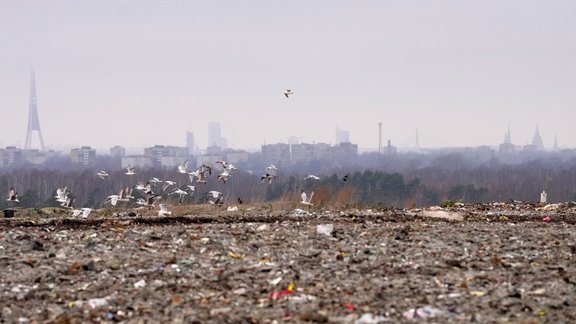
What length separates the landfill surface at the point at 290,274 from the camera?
776 centimetres

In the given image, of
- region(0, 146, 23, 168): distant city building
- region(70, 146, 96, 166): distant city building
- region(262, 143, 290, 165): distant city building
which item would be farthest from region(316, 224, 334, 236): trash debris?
region(262, 143, 290, 165): distant city building

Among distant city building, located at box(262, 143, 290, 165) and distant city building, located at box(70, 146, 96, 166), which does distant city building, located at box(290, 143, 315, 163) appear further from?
distant city building, located at box(70, 146, 96, 166)

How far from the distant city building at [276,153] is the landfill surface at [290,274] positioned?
172325 mm

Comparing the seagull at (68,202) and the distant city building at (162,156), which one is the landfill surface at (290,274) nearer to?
the seagull at (68,202)

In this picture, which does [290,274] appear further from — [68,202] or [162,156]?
[162,156]

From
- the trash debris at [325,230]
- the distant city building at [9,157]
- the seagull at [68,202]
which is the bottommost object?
the distant city building at [9,157]

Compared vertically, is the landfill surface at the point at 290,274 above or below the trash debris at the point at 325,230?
below

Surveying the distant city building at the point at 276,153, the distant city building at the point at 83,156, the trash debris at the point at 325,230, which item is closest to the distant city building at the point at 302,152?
the distant city building at the point at 276,153

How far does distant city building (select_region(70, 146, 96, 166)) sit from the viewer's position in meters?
160

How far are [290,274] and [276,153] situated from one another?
182m

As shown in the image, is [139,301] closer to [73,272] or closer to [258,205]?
[73,272]

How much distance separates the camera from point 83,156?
162 meters

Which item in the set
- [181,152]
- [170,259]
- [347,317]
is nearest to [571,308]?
[347,317]

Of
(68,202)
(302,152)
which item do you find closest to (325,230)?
(68,202)
